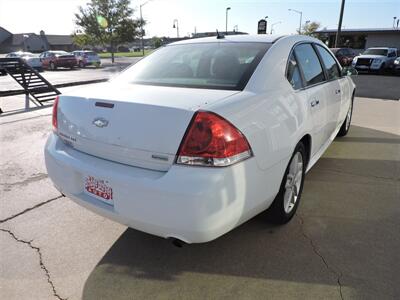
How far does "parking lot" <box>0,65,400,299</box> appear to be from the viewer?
2256mm

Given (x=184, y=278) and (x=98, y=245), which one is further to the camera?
(x=98, y=245)

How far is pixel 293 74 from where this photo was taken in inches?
116

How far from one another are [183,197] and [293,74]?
1648 mm

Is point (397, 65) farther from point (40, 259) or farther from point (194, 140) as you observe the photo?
point (40, 259)

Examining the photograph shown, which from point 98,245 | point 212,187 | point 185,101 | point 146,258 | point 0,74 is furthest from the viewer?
point 0,74

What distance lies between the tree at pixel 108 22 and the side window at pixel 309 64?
35.9 meters

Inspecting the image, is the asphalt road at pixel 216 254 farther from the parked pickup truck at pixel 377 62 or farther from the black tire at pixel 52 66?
the black tire at pixel 52 66

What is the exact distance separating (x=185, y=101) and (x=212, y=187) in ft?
1.96

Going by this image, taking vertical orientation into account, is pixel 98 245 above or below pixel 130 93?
below

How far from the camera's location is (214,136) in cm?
200

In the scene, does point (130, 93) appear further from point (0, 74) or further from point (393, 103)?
point (0, 74)

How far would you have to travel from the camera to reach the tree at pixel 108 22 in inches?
1455

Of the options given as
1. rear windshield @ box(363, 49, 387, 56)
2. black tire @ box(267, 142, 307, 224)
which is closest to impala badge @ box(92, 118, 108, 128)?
black tire @ box(267, 142, 307, 224)

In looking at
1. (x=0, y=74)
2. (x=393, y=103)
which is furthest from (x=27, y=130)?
(x=0, y=74)
